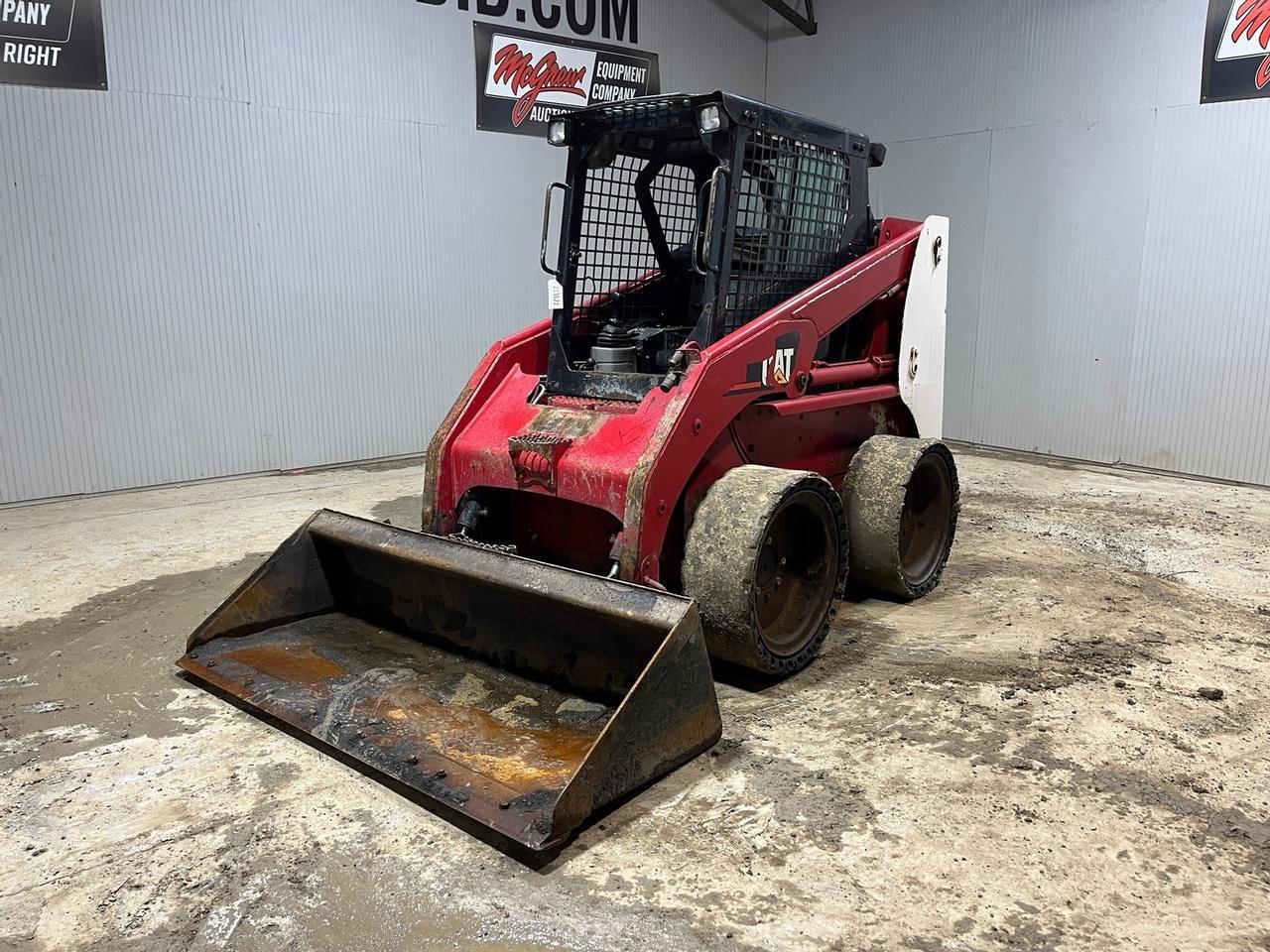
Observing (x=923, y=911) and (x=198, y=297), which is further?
(x=198, y=297)

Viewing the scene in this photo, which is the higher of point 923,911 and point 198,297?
point 198,297

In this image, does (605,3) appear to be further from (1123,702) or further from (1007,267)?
(1123,702)

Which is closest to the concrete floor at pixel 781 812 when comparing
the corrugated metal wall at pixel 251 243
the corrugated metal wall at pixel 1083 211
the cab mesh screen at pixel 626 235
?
the cab mesh screen at pixel 626 235

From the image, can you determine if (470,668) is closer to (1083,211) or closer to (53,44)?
(53,44)

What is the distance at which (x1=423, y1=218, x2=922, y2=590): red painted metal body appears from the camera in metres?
3.48

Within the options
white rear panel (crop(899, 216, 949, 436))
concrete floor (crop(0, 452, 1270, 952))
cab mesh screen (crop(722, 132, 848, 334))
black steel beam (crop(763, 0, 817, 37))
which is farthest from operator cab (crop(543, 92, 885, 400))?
black steel beam (crop(763, 0, 817, 37))

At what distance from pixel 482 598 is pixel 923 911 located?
180cm

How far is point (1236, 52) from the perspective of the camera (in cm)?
697

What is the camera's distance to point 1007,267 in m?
8.55

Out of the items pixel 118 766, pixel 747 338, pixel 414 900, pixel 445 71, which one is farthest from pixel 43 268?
pixel 414 900

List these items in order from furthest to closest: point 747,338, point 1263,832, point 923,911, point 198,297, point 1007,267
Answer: point 1007,267
point 198,297
point 747,338
point 1263,832
point 923,911

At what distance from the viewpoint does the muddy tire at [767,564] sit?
133 inches

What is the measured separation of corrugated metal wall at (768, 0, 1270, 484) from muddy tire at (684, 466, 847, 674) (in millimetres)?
5127

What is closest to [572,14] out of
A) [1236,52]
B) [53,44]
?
[53,44]
